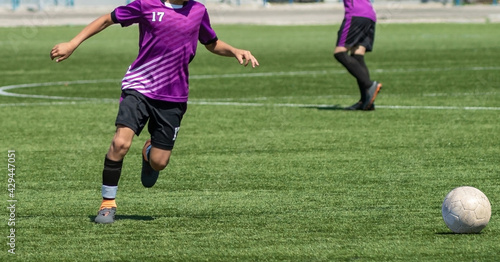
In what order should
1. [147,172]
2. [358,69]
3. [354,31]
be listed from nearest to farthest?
[147,172]
[358,69]
[354,31]

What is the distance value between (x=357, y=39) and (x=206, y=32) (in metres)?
7.09

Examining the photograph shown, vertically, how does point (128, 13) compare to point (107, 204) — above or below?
Result: above

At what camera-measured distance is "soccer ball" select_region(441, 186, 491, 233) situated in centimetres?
666

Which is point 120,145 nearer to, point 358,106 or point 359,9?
point 358,106

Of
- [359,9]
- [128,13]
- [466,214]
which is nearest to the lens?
[466,214]

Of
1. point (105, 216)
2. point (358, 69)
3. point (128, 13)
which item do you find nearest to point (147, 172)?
point (105, 216)

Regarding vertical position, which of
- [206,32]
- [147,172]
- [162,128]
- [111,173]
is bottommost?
[147,172]

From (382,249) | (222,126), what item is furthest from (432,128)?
Answer: (382,249)

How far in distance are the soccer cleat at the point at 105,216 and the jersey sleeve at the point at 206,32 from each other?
1.66 metres

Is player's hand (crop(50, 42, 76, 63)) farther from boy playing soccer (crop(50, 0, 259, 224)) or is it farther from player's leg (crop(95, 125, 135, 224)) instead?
player's leg (crop(95, 125, 135, 224))

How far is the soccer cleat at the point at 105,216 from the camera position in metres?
7.21

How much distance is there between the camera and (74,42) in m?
7.36

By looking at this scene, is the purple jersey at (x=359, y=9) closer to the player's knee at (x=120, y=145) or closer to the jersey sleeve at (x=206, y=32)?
the jersey sleeve at (x=206, y=32)

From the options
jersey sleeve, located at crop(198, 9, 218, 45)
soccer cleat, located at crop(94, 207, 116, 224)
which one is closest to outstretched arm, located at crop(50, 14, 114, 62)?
jersey sleeve, located at crop(198, 9, 218, 45)
